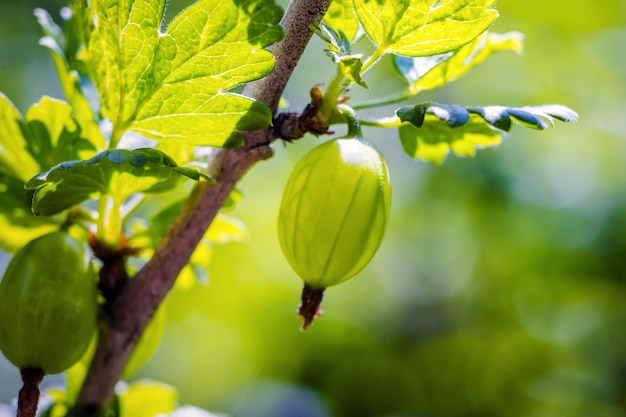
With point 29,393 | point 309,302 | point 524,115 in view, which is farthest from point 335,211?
point 29,393

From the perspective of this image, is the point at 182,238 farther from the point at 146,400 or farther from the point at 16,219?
the point at 146,400

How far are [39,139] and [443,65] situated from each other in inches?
18.9

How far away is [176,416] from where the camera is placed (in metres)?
0.94

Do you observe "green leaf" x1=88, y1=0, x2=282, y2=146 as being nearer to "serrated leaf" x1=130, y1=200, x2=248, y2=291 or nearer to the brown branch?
the brown branch

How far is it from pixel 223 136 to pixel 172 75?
77mm

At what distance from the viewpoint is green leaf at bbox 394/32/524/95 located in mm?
846

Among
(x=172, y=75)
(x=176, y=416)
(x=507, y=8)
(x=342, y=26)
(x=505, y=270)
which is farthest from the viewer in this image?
(x=507, y=8)

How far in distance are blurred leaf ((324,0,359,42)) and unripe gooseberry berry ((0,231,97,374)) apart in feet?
1.26

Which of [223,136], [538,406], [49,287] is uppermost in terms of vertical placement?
[223,136]

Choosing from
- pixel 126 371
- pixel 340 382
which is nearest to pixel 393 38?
pixel 126 371

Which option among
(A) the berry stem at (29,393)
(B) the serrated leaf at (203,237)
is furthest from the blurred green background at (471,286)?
(A) the berry stem at (29,393)

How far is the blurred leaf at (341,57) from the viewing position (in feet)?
2.16

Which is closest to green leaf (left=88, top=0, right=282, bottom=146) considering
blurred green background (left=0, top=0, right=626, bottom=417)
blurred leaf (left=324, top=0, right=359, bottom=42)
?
blurred leaf (left=324, top=0, right=359, bottom=42)

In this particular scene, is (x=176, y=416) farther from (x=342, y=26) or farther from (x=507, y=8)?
(x=507, y=8)
